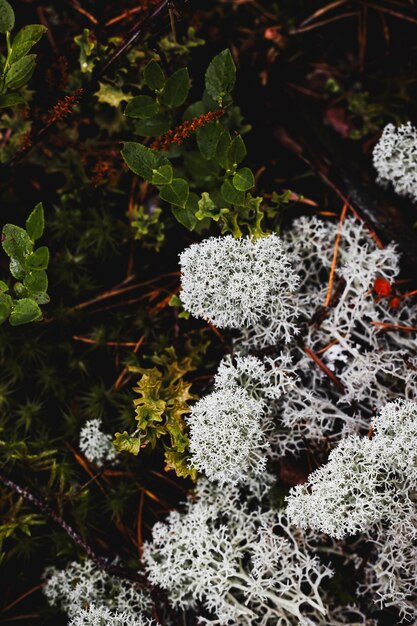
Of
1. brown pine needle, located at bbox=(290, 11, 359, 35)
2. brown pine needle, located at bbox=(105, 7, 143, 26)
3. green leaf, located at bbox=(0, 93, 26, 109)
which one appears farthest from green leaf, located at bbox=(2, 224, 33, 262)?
brown pine needle, located at bbox=(290, 11, 359, 35)

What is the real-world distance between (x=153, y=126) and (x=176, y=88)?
0.79 ft

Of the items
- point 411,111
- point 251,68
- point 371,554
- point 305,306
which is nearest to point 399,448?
point 371,554

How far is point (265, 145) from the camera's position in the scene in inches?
141

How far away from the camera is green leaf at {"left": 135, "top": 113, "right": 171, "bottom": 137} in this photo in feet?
10.2

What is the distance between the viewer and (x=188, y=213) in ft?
9.92

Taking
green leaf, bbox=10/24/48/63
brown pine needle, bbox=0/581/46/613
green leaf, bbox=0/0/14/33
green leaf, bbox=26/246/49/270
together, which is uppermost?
green leaf, bbox=0/0/14/33

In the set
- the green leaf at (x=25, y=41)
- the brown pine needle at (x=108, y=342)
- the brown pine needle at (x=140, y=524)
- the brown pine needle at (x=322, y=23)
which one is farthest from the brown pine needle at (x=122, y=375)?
the brown pine needle at (x=322, y=23)

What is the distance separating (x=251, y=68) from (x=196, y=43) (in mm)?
432

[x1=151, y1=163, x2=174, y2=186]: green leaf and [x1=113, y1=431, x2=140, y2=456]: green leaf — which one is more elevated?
[x1=151, y1=163, x2=174, y2=186]: green leaf

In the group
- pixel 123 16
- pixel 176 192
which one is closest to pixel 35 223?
pixel 176 192

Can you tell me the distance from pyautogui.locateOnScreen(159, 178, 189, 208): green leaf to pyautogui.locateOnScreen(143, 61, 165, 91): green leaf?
0.54 m

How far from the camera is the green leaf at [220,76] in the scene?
293 cm

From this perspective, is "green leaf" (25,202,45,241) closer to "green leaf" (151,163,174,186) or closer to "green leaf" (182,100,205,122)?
"green leaf" (151,163,174,186)

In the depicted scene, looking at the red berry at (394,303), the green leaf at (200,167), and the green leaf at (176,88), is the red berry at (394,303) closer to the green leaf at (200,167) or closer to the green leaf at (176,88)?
the green leaf at (200,167)
